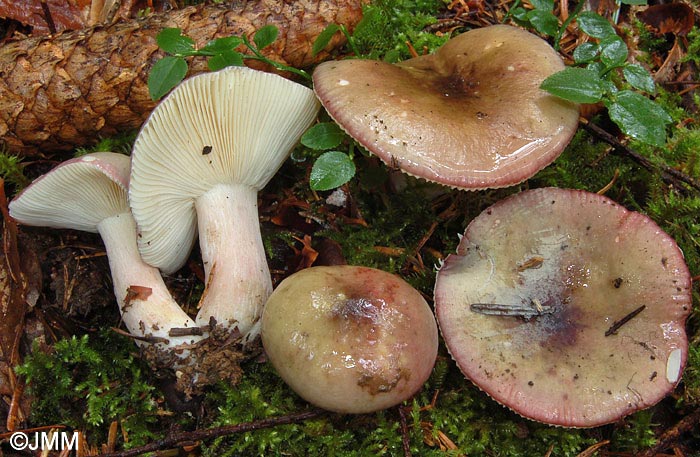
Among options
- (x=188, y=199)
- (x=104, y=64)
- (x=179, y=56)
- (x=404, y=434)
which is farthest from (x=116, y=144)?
(x=404, y=434)

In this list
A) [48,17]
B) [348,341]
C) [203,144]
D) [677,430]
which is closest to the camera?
[348,341]

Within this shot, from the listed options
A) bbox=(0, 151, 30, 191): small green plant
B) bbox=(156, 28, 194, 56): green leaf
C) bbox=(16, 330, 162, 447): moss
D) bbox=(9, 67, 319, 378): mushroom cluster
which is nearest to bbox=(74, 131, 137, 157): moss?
bbox=(0, 151, 30, 191): small green plant

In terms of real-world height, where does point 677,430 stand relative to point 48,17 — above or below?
below

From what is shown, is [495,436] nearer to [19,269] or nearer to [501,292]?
[501,292]

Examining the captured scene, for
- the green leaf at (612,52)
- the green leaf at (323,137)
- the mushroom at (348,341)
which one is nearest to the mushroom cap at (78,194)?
the green leaf at (323,137)


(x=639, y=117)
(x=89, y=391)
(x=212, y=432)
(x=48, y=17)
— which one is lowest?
(x=212, y=432)

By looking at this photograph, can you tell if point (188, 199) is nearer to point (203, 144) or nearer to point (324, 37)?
point (203, 144)
